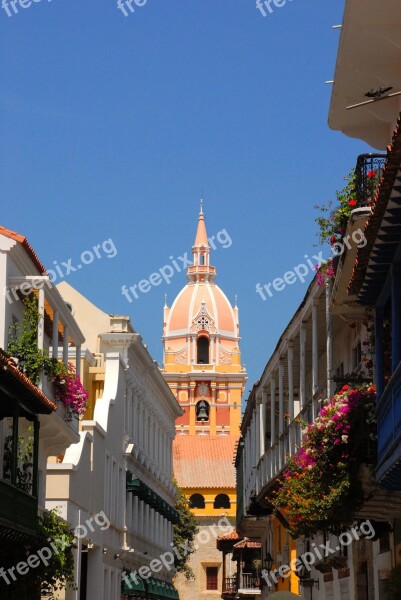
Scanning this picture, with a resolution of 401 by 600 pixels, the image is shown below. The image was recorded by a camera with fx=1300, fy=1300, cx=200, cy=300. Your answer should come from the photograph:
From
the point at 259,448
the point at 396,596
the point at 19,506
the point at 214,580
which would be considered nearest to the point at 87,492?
the point at 259,448

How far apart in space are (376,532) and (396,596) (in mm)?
5036

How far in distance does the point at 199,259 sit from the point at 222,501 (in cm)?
3361

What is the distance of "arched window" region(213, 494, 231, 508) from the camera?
101m

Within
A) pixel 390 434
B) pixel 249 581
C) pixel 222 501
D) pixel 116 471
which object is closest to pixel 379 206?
pixel 390 434

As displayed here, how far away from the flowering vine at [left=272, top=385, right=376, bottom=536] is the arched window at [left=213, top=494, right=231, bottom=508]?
269ft

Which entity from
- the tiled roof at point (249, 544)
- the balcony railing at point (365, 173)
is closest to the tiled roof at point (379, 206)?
the balcony railing at point (365, 173)

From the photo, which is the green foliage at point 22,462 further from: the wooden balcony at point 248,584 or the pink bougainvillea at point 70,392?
the wooden balcony at point 248,584

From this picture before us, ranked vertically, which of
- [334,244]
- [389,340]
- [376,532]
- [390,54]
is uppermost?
Result: [390,54]

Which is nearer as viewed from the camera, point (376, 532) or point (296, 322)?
point (376, 532)

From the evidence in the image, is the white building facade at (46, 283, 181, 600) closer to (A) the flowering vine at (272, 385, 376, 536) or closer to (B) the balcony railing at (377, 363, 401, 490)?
(A) the flowering vine at (272, 385, 376, 536)

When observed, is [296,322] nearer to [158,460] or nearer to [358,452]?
[358,452]

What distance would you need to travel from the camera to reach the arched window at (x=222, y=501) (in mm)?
101188

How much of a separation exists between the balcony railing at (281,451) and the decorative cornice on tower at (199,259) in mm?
84903

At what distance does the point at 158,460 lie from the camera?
58.9 metres
